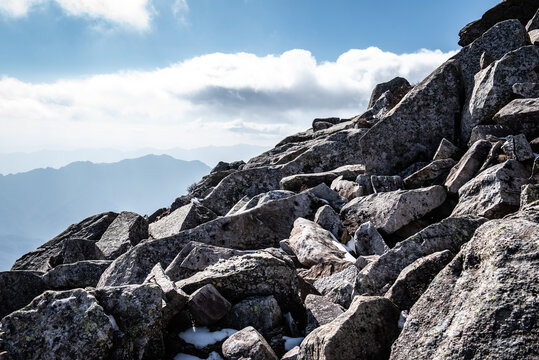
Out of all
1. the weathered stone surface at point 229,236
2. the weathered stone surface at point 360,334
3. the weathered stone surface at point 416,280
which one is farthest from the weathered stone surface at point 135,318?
the weathered stone surface at point 229,236

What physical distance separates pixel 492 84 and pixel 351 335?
1196cm

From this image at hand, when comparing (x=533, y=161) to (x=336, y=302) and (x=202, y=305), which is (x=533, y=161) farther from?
(x=202, y=305)

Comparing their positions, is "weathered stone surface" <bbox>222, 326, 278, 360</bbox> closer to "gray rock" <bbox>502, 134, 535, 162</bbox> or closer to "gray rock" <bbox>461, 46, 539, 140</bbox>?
"gray rock" <bbox>502, 134, 535, 162</bbox>

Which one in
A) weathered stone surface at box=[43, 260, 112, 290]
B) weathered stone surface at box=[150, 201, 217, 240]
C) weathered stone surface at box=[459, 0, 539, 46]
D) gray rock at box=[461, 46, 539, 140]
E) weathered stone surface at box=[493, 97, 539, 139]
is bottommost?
weathered stone surface at box=[43, 260, 112, 290]

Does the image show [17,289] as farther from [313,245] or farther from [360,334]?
[360,334]

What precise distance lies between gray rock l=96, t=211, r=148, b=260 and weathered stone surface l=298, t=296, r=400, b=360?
1458 cm

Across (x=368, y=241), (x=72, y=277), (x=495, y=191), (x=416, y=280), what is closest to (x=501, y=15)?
(x=495, y=191)

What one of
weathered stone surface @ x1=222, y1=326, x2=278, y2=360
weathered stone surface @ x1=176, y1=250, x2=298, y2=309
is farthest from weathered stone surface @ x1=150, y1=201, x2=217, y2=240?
weathered stone surface @ x1=222, y1=326, x2=278, y2=360

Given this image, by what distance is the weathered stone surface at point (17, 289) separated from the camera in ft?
45.4

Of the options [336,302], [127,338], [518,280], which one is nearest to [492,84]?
[336,302]

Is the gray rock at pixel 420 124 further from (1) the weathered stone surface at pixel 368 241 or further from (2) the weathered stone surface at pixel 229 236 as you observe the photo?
(1) the weathered stone surface at pixel 368 241

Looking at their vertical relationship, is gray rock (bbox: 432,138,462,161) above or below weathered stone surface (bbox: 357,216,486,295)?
above

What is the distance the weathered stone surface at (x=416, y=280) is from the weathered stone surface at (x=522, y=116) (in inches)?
303

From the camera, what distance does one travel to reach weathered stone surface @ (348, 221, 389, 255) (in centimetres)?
1173
